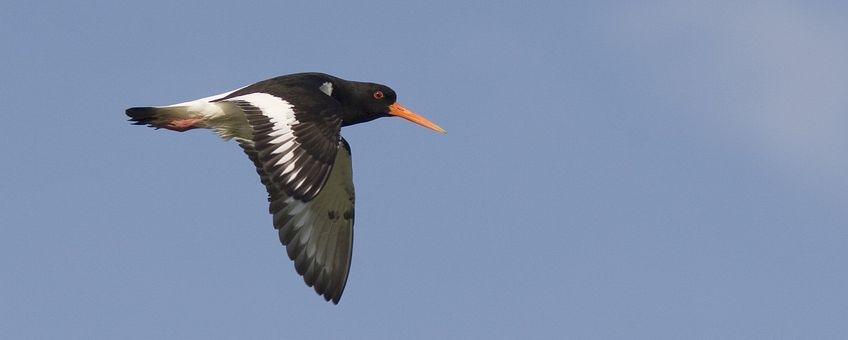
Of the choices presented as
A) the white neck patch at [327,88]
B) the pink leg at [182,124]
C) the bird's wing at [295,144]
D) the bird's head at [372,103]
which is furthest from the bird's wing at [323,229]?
the bird's wing at [295,144]

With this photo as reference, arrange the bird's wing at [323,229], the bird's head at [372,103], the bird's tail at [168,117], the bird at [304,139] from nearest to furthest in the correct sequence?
the bird at [304,139], the bird's tail at [168,117], the bird's wing at [323,229], the bird's head at [372,103]

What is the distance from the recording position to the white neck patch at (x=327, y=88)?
749 inches

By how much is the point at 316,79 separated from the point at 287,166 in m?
3.41

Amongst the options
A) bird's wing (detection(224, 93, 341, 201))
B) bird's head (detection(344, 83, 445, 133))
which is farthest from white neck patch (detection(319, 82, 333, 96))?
bird's wing (detection(224, 93, 341, 201))

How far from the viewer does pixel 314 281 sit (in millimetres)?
19344

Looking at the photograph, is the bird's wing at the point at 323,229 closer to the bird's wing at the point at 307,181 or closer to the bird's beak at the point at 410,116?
the bird's wing at the point at 307,181

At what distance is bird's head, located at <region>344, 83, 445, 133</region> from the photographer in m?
19.9

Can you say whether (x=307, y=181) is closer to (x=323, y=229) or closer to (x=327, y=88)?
(x=327, y=88)

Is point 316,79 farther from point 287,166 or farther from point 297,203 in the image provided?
point 287,166

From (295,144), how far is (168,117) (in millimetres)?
2845

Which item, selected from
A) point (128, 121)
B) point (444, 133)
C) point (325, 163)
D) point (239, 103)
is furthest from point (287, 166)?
point (444, 133)

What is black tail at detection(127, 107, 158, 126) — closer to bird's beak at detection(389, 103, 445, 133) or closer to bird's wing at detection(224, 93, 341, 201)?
bird's wing at detection(224, 93, 341, 201)

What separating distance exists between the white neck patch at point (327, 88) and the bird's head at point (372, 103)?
1.81ft

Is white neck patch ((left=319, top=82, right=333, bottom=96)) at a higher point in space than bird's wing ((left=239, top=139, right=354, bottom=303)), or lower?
higher
